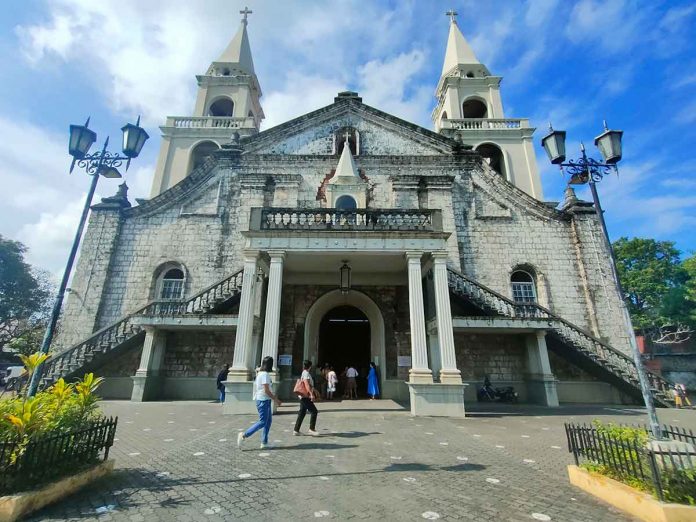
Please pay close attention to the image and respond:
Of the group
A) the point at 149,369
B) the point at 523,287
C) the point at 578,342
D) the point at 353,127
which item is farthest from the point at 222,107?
the point at 578,342

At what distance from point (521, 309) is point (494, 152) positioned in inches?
542

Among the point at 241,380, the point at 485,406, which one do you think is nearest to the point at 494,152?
the point at 485,406

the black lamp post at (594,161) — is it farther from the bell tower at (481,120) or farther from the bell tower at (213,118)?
the bell tower at (213,118)

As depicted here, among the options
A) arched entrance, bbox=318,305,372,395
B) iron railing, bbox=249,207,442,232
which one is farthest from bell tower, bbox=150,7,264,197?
arched entrance, bbox=318,305,372,395

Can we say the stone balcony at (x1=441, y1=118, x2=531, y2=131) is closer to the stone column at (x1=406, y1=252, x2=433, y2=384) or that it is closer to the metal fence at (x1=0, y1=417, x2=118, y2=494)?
the stone column at (x1=406, y1=252, x2=433, y2=384)

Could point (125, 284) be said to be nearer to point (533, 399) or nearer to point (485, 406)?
point (485, 406)

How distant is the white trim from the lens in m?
15.5

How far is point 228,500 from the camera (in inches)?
168

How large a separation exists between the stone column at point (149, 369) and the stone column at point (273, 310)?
6137 millimetres

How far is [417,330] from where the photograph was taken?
11.3 metres

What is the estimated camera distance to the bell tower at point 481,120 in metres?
22.5

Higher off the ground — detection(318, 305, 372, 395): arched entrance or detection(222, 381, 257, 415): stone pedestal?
detection(318, 305, 372, 395): arched entrance

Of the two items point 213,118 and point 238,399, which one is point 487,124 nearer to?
point 213,118

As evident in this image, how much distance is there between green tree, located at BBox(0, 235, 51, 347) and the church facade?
2353 cm
